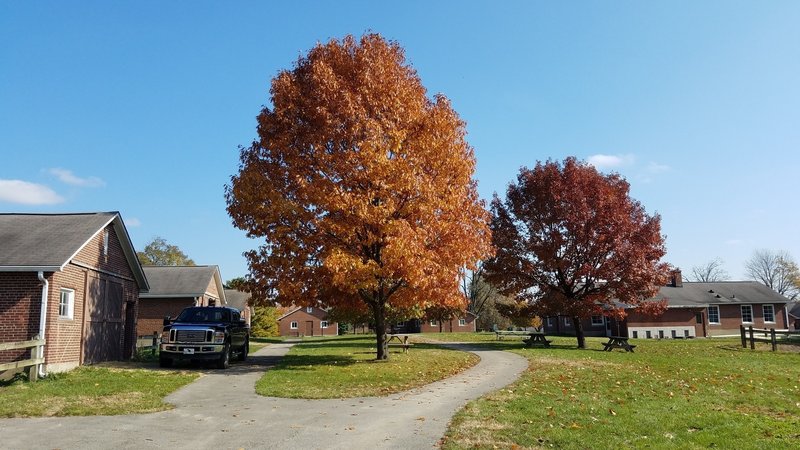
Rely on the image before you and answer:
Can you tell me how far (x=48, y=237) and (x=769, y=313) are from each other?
2151 inches

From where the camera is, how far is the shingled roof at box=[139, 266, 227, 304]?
121ft

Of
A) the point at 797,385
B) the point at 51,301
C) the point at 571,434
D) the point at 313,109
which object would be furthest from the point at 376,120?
the point at 797,385

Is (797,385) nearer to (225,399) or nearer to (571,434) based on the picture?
(571,434)

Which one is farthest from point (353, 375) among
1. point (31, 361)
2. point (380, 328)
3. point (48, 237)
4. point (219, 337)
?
point (48, 237)

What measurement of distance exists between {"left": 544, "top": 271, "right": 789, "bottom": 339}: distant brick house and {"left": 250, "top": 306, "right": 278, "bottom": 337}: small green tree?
30283 mm

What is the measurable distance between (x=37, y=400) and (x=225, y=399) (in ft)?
12.0

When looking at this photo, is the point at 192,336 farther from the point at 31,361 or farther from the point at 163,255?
the point at 163,255

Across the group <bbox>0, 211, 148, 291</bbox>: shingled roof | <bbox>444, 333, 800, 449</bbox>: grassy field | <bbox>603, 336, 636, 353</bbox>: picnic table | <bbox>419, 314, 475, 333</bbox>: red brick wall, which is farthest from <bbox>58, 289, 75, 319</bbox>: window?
<bbox>419, 314, 475, 333</bbox>: red brick wall

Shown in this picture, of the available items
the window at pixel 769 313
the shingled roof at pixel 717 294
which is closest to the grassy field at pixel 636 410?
the shingled roof at pixel 717 294

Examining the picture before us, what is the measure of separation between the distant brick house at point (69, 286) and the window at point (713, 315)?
147 ft

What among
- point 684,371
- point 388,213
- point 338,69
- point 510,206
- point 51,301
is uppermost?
point 338,69

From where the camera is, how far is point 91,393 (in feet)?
40.9

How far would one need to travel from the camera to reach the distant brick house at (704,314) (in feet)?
150

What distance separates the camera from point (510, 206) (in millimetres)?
29938
